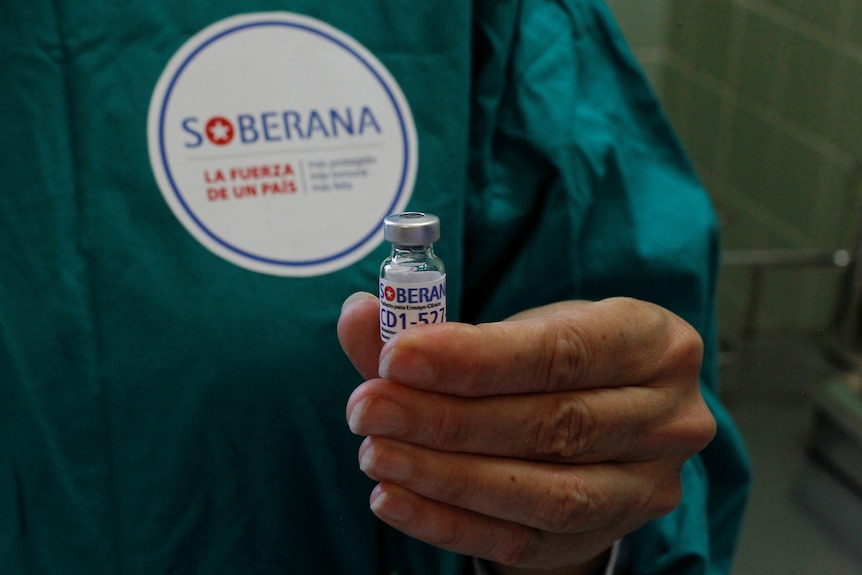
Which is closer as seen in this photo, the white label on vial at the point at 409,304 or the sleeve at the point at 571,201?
the white label on vial at the point at 409,304

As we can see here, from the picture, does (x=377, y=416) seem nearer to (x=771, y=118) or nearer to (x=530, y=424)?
(x=530, y=424)

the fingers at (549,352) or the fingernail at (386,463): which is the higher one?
the fingers at (549,352)

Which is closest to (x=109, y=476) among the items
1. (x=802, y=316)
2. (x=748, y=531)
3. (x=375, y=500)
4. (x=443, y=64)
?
(x=375, y=500)

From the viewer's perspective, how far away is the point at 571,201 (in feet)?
1.85

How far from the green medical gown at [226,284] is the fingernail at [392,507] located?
0.37ft

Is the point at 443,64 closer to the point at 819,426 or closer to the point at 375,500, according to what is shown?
the point at 375,500

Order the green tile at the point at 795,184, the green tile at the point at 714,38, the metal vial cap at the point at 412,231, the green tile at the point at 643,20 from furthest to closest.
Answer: the green tile at the point at 643,20, the green tile at the point at 714,38, the green tile at the point at 795,184, the metal vial cap at the point at 412,231

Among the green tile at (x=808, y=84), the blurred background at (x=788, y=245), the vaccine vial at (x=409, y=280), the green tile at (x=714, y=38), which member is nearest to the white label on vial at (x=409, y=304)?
the vaccine vial at (x=409, y=280)

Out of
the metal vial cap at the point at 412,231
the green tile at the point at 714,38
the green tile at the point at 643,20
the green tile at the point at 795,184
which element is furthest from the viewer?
the green tile at the point at 643,20

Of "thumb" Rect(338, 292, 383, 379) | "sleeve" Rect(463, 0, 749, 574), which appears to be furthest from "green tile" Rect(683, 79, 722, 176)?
"thumb" Rect(338, 292, 383, 379)

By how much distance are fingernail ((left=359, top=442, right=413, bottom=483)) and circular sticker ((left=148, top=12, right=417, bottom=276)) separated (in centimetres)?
16

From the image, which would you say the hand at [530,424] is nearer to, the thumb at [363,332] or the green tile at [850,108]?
the thumb at [363,332]

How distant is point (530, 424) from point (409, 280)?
10 cm

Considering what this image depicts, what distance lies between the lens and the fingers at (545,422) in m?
0.40
